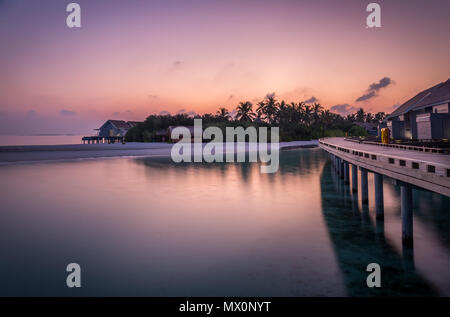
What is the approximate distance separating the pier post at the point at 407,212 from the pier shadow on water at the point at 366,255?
33 cm

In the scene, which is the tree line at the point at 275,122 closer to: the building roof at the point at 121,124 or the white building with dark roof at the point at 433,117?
the building roof at the point at 121,124

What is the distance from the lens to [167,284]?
7664mm

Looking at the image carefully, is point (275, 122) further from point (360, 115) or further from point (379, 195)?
point (379, 195)

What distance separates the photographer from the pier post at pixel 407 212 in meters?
9.02

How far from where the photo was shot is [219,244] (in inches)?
426

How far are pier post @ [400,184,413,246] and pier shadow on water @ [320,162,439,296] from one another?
33cm

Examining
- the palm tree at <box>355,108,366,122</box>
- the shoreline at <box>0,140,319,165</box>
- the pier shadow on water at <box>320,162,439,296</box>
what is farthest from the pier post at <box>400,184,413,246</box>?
the palm tree at <box>355,108,366,122</box>

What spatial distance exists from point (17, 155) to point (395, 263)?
50.1 metres

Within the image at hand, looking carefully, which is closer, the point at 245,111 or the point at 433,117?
Answer: the point at 433,117

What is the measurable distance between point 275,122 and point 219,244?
8894 cm

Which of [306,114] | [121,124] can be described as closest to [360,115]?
[306,114]

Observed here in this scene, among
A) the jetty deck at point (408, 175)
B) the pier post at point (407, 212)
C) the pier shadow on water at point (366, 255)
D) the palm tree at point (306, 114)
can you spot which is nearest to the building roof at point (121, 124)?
the palm tree at point (306, 114)
